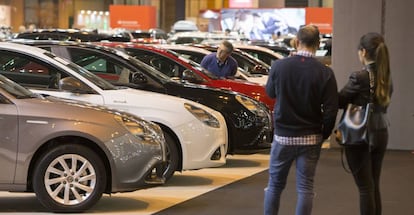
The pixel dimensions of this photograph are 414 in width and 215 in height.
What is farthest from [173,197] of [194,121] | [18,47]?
[18,47]

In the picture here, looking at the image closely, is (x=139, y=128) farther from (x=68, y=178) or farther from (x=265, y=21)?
(x=265, y=21)

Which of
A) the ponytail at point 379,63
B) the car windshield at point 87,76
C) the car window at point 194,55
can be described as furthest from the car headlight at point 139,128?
the car window at point 194,55

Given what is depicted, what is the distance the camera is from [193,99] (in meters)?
11.7

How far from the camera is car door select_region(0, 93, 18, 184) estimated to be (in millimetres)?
8195

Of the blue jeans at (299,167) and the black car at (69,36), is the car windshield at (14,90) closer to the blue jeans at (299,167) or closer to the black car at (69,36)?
the blue jeans at (299,167)

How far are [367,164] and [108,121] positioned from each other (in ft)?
8.86

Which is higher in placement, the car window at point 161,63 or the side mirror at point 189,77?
the car window at point 161,63

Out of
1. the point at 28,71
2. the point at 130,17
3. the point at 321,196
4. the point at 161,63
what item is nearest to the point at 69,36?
the point at 161,63

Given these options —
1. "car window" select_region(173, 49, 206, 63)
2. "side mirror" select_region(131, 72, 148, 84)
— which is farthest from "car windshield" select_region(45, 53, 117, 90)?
"car window" select_region(173, 49, 206, 63)

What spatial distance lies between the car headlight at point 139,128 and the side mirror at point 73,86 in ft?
4.13

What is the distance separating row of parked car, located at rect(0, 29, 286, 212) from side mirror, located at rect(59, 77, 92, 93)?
0.04 feet

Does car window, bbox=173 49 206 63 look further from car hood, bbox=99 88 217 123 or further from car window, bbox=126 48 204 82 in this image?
car hood, bbox=99 88 217 123

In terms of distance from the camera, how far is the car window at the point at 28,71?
999 centimetres

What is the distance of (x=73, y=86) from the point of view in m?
9.79
